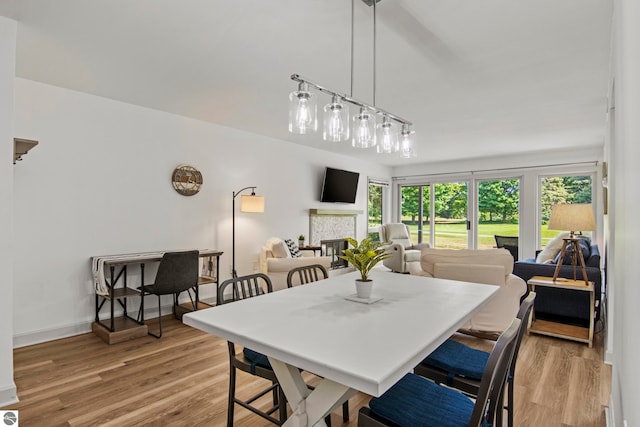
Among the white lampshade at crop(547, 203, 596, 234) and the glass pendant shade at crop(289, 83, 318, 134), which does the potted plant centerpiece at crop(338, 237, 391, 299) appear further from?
the white lampshade at crop(547, 203, 596, 234)

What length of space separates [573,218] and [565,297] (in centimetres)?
85

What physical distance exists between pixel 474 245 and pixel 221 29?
264 inches

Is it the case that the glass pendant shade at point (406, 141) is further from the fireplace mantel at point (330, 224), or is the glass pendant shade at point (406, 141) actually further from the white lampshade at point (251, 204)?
the fireplace mantel at point (330, 224)

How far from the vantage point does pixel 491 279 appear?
320 centimetres

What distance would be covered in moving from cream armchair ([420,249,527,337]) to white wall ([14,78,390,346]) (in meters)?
2.98

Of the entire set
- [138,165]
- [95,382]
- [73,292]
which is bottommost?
[95,382]

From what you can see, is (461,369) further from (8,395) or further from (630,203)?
(8,395)

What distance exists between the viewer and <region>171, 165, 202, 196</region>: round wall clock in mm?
4250

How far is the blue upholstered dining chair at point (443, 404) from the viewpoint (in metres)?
1.12

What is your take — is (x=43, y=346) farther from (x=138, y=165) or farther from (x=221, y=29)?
(x=221, y=29)

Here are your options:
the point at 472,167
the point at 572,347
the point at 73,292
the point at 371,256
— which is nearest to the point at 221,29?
the point at 371,256

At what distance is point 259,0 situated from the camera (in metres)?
2.00

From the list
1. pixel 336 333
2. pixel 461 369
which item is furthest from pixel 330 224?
pixel 336 333

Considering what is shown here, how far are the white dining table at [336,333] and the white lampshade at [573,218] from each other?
76.5 inches
